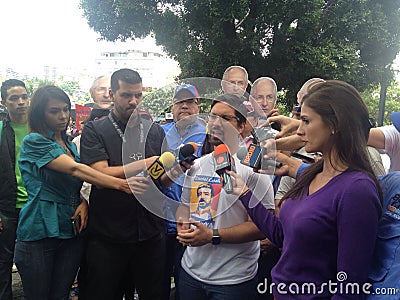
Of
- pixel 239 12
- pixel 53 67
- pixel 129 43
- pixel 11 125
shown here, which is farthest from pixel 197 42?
pixel 53 67

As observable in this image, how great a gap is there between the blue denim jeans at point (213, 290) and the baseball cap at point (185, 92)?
3.33 ft

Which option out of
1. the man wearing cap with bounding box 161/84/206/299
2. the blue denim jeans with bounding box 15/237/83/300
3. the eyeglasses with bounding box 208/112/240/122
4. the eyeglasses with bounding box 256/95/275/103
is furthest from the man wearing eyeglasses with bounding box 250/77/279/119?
the blue denim jeans with bounding box 15/237/83/300

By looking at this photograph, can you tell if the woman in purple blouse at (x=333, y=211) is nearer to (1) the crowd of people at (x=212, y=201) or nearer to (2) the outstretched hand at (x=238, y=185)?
(1) the crowd of people at (x=212, y=201)

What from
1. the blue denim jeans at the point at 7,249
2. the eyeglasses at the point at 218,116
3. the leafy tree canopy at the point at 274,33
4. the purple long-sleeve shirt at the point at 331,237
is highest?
the leafy tree canopy at the point at 274,33

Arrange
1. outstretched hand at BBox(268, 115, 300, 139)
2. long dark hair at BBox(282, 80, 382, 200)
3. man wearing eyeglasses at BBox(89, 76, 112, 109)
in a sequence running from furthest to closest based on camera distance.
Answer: man wearing eyeglasses at BBox(89, 76, 112, 109)
outstretched hand at BBox(268, 115, 300, 139)
long dark hair at BBox(282, 80, 382, 200)

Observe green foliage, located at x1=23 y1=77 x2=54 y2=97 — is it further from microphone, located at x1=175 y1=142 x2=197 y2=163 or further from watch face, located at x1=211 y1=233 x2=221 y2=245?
watch face, located at x1=211 y1=233 x2=221 y2=245

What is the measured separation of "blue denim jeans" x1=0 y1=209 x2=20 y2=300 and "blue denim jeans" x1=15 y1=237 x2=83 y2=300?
0.81 m

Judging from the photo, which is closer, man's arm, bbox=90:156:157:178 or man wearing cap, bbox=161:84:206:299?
man wearing cap, bbox=161:84:206:299

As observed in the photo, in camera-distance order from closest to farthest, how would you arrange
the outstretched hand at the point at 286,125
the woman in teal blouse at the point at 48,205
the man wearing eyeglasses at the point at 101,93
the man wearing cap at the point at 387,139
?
the man wearing cap at the point at 387,139 → the outstretched hand at the point at 286,125 → the woman in teal blouse at the point at 48,205 → the man wearing eyeglasses at the point at 101,93

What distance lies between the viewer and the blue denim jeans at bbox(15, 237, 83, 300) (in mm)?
2258

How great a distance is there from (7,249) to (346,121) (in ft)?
9.43

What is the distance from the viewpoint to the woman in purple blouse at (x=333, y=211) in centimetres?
132

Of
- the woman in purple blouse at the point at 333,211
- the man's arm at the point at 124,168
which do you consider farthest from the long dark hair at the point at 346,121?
the man's arm at the point at 124,168

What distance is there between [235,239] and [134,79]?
1189 millimetres
